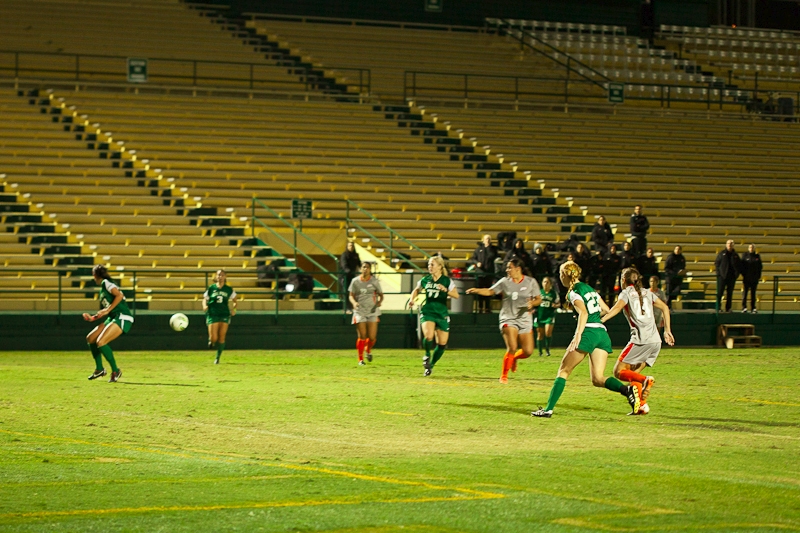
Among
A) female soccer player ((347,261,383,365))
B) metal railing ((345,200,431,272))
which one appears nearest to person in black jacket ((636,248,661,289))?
metal railing ((345,200,431,272))

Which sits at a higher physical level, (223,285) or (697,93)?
(697,93)

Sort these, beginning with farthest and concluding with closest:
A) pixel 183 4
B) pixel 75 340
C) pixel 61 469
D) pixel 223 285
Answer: pixel 183 4, pixel 75 340, pixel 223 285, pixel 61 469

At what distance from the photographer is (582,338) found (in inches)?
521

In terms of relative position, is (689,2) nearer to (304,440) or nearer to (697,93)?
(697,93)

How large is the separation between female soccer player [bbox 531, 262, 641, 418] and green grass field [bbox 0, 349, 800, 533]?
43cm

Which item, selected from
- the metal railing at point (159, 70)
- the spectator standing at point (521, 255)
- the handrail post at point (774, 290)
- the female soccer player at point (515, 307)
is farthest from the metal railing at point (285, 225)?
the handrail post at point (774, 290)

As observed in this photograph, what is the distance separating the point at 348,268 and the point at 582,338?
1436cm

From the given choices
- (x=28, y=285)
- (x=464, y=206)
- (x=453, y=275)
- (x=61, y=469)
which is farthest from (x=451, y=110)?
(x=61, y=469)

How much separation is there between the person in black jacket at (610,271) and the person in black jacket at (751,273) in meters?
3.51

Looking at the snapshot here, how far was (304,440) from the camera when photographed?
455 inches

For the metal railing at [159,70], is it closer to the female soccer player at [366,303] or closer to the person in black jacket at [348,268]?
the person in black jacket at [348,268]

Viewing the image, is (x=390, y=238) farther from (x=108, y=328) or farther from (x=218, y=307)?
(x=108, y=328)

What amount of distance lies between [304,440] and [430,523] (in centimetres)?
403

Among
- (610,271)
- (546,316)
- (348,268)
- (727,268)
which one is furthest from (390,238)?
(727,268)
